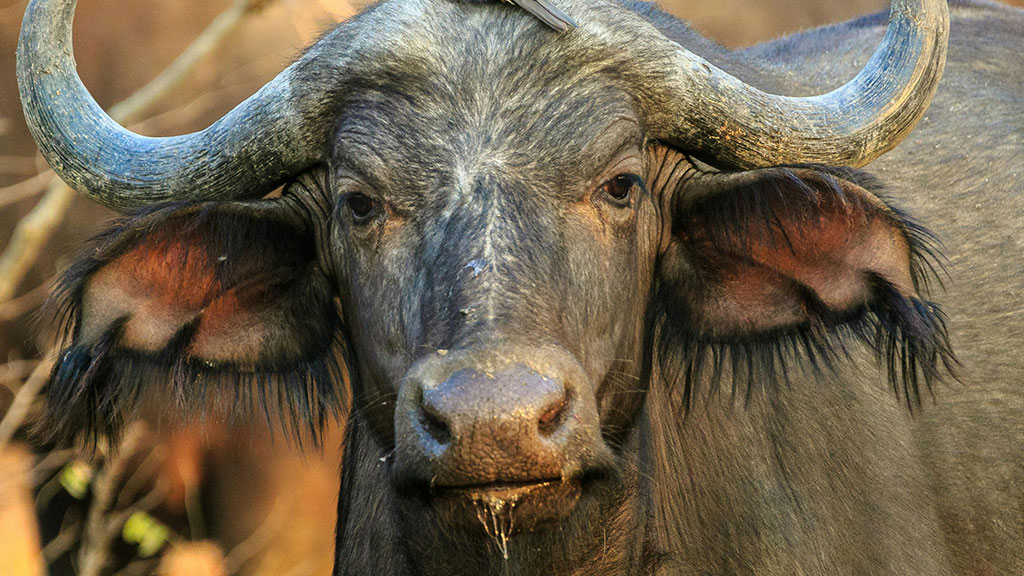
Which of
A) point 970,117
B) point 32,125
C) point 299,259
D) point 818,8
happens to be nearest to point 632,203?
point 299,259

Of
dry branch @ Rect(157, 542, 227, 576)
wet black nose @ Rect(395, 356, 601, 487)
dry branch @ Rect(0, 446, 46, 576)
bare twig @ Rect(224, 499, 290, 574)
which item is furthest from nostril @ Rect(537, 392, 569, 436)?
bare twig @ Rect(224, 499, 290, 574)

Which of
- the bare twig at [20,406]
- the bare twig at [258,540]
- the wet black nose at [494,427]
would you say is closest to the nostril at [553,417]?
the wet black nose at [494,427]

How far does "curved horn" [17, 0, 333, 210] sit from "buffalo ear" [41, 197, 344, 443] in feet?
0.40

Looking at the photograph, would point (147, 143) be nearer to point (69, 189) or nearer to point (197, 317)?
point (197, 317)

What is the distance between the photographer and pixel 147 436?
8.02 m

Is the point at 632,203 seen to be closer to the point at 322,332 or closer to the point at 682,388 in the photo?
the point at 682,388

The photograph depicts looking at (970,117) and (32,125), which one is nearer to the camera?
(32,125)

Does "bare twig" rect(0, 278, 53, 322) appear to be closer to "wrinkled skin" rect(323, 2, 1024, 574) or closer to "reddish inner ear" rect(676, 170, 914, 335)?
"wrinkled skin" rect(323, 2, 1024, 574)

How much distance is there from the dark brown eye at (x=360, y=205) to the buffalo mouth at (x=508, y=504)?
3.11 ft

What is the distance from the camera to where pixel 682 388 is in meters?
4.23

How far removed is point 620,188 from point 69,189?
5.16 meters

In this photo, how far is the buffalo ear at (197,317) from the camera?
3.72 metres

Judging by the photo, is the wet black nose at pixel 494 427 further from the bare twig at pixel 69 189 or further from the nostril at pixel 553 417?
the bare twig at pixel 69 189

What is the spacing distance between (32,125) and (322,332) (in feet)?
3.85
